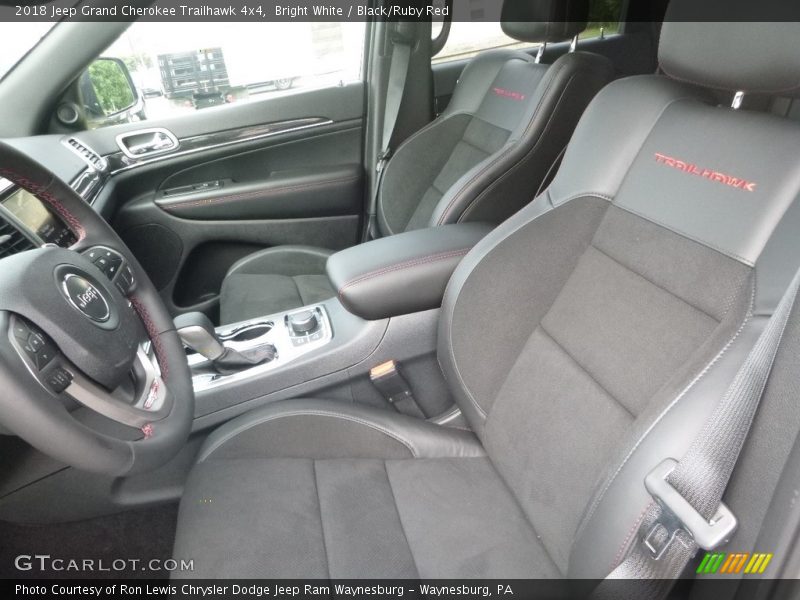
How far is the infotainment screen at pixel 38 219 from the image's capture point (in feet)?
3.53

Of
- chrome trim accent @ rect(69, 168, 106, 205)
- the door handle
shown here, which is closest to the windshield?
chrome trim accent @ rect(69, 168, 106, 205)

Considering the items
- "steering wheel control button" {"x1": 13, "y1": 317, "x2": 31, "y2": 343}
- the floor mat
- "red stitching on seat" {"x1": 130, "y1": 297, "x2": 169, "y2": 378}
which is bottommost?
the floor mat

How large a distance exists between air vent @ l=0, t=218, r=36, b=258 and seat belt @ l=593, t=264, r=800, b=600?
3.60 feet

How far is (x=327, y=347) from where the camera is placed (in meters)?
1.38

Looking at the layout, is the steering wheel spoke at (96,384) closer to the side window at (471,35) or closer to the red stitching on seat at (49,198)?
the red stitching on seat at (49,198)

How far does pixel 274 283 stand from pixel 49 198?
993 millimetres

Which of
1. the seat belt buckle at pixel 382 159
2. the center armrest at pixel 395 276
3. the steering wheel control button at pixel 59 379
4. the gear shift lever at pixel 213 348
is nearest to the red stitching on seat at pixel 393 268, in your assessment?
the center armrest at pixel 395 276

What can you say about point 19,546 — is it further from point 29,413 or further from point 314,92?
point 314,92

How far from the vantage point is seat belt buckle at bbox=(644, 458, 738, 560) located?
0.64 m

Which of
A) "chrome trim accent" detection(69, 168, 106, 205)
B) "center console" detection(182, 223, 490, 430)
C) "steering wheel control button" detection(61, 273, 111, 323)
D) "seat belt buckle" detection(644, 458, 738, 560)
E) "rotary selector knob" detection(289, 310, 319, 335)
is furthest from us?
"chrome trim accent" detection(69, 168, 106, 205)

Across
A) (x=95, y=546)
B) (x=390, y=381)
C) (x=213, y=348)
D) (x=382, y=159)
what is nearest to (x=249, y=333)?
(x=213, y=348)

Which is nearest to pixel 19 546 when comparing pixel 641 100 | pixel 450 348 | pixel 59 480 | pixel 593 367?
pixel 59 480

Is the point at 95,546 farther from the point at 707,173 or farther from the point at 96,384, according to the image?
the point at 707,173

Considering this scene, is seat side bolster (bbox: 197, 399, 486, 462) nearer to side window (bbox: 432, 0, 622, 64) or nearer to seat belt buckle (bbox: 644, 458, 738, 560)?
seat belt buckle (bbox: 644, 458, 738, 560)
